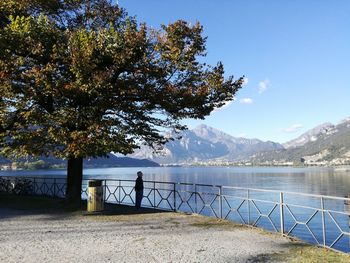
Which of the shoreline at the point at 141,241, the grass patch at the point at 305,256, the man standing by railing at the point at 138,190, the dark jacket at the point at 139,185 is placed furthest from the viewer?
the dark jacket at the point at 139,185

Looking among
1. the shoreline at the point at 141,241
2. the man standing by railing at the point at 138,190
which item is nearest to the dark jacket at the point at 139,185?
the man standing by railing at the point at 138,190

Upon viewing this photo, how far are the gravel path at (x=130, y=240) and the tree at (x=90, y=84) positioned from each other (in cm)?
355

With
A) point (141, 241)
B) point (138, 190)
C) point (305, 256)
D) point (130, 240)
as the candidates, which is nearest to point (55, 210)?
point (138, 190)

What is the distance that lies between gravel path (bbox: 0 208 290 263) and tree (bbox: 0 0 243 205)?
355 cm

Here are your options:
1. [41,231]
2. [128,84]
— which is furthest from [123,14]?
[41,231]

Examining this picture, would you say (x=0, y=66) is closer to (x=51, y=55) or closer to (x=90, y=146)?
Result: (x=51, y=55)

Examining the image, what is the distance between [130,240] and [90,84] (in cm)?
749

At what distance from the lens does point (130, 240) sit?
11727 millimetres

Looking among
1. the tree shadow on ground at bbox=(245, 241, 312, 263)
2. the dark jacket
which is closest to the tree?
the dark jacket

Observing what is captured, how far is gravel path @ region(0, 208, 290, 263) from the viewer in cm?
971

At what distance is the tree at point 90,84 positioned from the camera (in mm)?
16859

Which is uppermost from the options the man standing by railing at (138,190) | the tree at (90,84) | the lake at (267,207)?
the tree at (90,84)

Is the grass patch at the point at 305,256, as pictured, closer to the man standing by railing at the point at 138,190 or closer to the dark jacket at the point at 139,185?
the man standing by railing at the point at 138,190

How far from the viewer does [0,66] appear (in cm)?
1681
